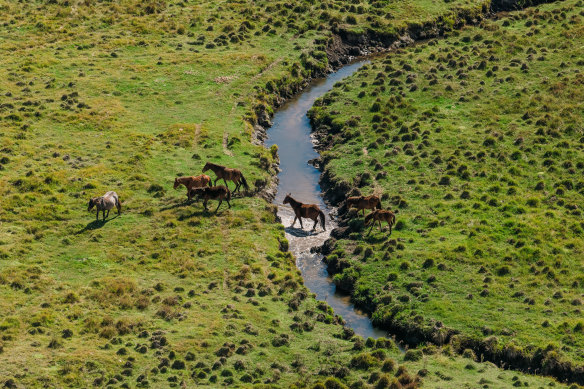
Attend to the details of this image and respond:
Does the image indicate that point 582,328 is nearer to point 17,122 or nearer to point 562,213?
point 562,213

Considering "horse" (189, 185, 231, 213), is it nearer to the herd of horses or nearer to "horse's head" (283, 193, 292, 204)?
the herd of horses

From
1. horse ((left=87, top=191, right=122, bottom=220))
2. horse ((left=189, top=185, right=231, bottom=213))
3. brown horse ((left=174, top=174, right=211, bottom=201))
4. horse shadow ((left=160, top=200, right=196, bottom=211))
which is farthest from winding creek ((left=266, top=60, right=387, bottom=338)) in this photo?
horse ((left=87, top=191, right=122, bottom=220))

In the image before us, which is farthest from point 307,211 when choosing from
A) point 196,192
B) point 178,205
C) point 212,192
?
point 178,205

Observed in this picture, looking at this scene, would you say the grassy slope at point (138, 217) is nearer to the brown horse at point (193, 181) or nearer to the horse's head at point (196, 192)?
the brown horse at point (193, 181)

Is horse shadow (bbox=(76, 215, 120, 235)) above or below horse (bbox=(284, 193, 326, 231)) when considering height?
below

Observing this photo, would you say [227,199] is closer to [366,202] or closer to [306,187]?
[306,187]

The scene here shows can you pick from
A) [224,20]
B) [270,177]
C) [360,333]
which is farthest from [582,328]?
[224,20]
